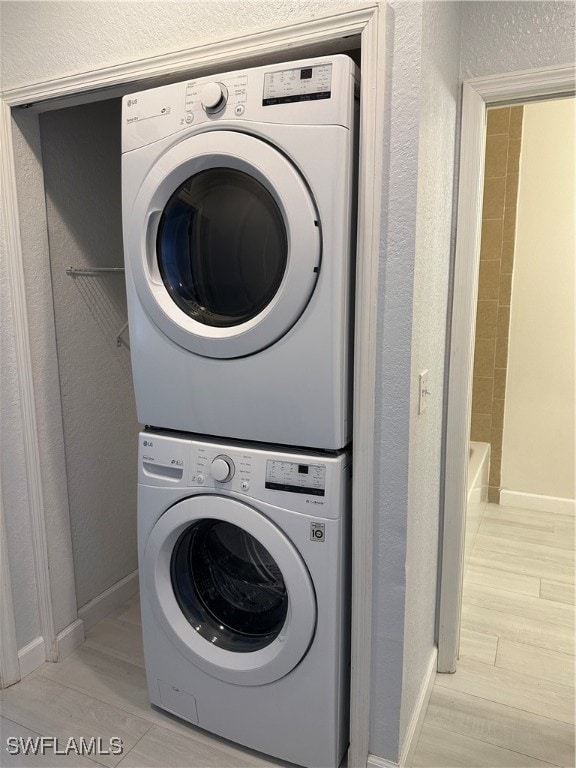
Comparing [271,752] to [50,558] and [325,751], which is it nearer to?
[325,751]

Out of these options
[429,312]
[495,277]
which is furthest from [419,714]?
[495,277]

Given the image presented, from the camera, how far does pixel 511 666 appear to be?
2.03 meters

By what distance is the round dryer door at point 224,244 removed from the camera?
1294mm

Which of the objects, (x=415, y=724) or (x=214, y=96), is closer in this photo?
(x=214, y=96)

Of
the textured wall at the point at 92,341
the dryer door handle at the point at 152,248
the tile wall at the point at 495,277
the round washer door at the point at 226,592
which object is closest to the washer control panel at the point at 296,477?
the round washer door at the point at 226,592

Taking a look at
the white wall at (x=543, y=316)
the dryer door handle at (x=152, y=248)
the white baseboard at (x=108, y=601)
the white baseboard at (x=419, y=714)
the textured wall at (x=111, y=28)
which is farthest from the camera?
the white wall at (x=543, y=316)

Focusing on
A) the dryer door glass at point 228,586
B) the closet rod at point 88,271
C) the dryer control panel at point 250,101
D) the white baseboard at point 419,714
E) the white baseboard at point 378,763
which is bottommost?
the white baseboard at point 419,714

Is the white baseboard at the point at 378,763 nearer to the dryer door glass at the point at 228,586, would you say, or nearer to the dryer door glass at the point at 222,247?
the dryer door glass at the point at 228,586

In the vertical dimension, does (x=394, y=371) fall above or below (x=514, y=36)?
below

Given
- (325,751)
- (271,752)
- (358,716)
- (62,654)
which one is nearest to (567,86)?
(358,716)

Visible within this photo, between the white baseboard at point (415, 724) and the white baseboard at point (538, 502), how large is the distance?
5.42ft

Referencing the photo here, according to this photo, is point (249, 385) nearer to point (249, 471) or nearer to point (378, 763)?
point (249, 471)

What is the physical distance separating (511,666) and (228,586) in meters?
1.12

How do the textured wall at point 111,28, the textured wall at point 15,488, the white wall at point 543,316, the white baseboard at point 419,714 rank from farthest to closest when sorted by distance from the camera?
the white wall at point 543,316, the textured wall at point 15,488, the white baseboard at point 419,714, the textured wall at point 111,28
